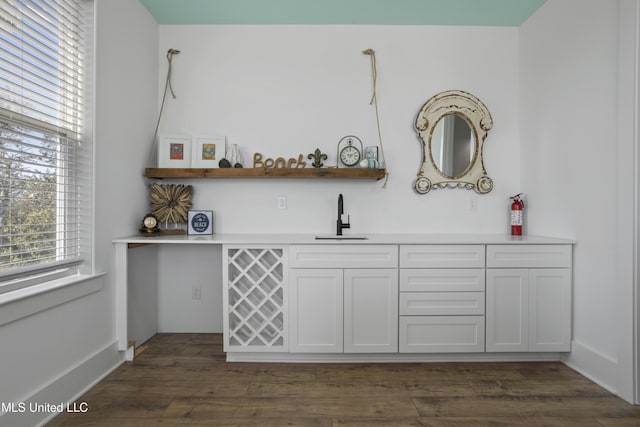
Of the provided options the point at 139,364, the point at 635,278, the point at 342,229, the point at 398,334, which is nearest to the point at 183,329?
the point at 139,364

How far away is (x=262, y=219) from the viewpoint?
302cm

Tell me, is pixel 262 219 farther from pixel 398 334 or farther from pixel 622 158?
pixel 622 158

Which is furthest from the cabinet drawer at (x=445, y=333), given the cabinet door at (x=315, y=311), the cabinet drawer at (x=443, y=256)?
the cabinet door at (x=315, y=311)

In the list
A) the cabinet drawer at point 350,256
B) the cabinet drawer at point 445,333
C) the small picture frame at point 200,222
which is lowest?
the cabinet drawer at point 445,333

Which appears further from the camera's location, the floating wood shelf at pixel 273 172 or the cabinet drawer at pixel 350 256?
the floating wood shelf at pixel 273 172

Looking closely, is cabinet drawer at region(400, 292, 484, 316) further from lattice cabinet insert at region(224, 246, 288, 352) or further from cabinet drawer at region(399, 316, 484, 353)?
lattice cabinet insert at region(224, 246, 288, 352)

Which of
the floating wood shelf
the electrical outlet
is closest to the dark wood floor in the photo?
the electrical outlet

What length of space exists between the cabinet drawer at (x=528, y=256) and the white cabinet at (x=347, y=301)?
0.66 meters

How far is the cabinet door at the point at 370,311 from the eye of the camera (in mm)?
2428

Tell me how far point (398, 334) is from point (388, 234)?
83 cm

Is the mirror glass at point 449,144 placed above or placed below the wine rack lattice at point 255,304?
above

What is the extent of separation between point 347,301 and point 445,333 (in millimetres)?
686

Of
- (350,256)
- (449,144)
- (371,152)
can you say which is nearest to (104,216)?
(350,256)

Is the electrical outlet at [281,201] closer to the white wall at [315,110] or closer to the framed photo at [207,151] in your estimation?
the white wall at [315,110]
